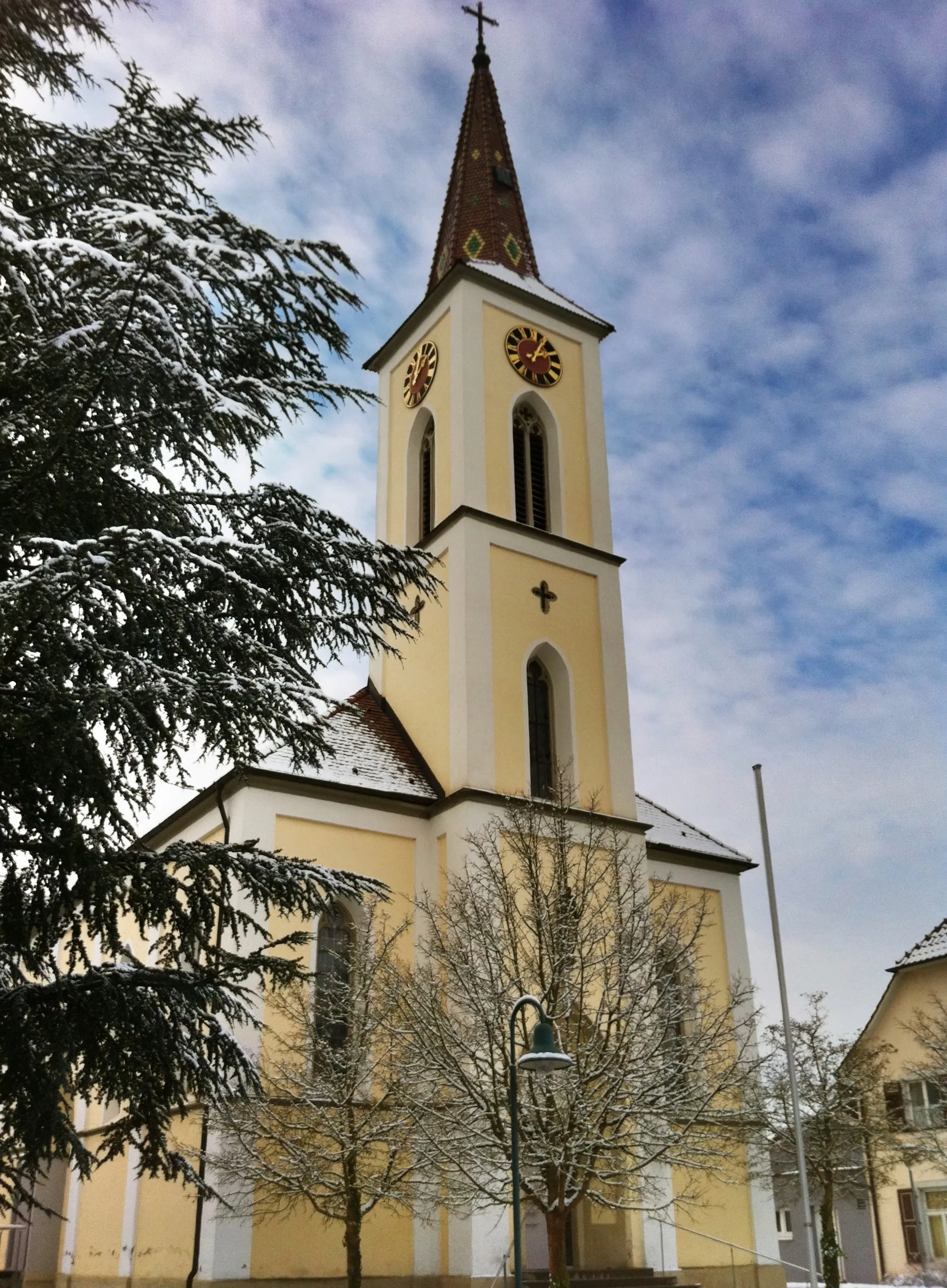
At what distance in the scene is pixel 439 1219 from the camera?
64.2ft

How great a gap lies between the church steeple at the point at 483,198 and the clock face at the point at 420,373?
145 centimetres

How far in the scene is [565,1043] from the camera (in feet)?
52.2

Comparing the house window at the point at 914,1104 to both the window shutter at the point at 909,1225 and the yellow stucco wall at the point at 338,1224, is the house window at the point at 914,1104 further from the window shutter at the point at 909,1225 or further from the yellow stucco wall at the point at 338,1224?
the yellow stucco wall at the point at 338,1224

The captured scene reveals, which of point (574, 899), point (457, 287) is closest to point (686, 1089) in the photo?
point (574, 899)

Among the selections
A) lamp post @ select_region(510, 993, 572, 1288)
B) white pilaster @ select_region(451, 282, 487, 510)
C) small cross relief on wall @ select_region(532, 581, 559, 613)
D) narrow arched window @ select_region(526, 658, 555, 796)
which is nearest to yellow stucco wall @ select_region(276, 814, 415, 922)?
narrow arched window @ select_region(526, 658, 555, 796)

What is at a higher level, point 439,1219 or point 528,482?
point 528,482

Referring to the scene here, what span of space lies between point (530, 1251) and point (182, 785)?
1667 cm

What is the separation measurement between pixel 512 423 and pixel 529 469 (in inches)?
43.5

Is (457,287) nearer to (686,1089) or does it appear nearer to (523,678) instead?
(523,678)

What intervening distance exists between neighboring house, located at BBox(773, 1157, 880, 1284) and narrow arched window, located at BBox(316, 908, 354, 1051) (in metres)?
19.3

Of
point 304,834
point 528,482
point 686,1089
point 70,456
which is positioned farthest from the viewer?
point 528,482

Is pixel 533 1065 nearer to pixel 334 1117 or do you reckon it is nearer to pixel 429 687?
pixel 334 1117

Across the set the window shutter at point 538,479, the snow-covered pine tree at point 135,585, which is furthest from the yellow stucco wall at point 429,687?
the snow-covered pine tree at point 135,585

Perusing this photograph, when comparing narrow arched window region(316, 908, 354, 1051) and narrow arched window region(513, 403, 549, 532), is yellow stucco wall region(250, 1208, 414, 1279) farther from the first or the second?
narrow arched window region(513, 403, 549, 532)
